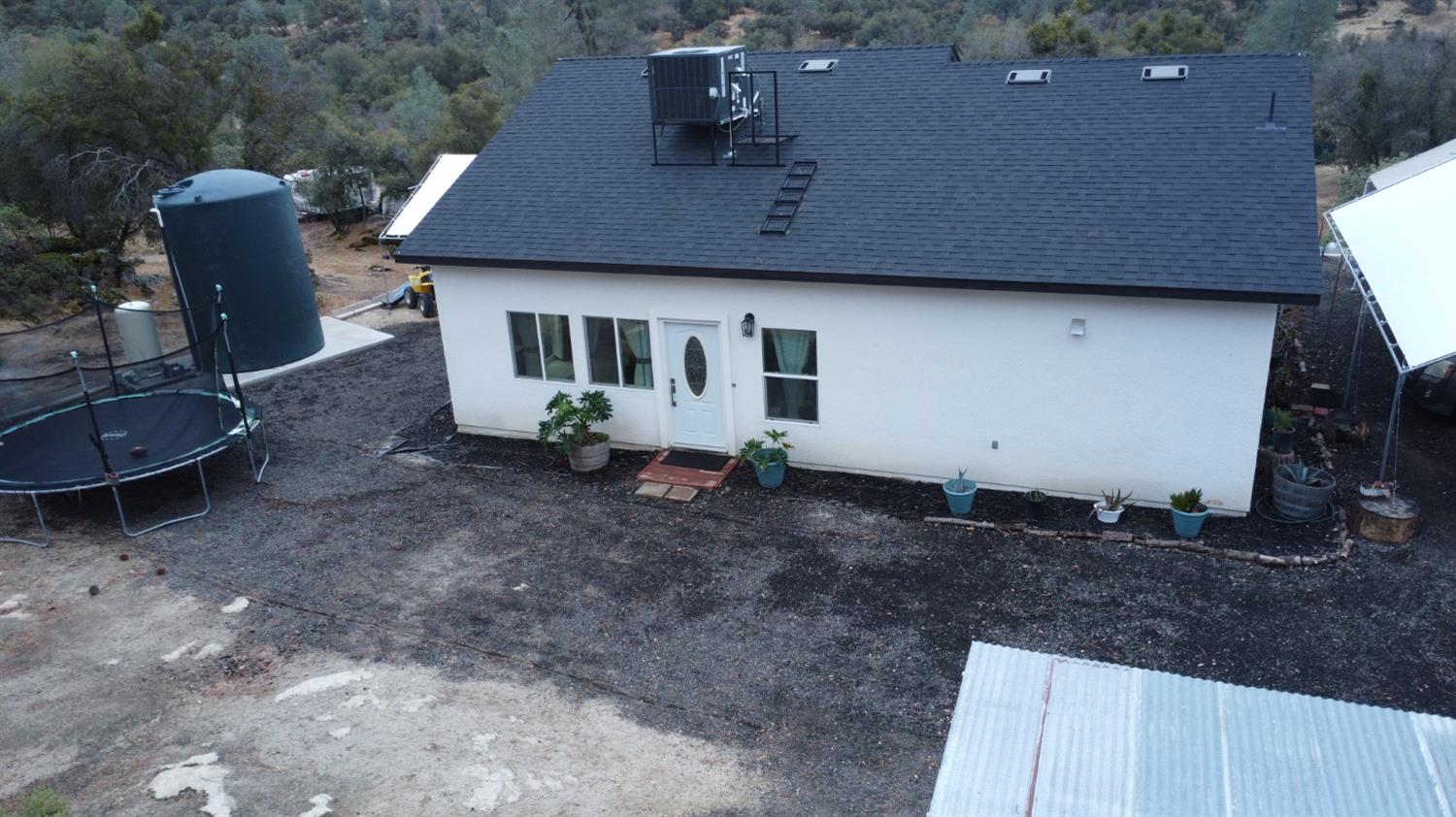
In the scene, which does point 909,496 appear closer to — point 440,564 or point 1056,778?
point 440,564

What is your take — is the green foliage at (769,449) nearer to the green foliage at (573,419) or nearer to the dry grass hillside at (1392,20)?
the green foliage at (573,419)

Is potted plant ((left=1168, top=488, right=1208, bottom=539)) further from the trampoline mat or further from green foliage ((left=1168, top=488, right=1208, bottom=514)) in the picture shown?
the trampoline mat

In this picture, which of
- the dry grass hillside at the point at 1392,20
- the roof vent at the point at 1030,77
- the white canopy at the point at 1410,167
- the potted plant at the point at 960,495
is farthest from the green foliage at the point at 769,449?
the dry grass hillside at the point at 1392,20

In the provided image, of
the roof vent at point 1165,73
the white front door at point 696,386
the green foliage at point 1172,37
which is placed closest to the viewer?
the roof vent at point 1165,73

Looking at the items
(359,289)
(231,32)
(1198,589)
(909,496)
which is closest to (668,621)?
(909,496)

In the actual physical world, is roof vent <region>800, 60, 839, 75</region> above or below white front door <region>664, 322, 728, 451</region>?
above

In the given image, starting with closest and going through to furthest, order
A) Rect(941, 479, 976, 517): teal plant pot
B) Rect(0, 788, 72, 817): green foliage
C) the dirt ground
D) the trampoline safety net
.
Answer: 1. Rect(0, 788, 72, 817): green foliage
2. the dirt ground
3. Rect(941, 479, 976, 517): teal plant pot
4. the trampoline safety net

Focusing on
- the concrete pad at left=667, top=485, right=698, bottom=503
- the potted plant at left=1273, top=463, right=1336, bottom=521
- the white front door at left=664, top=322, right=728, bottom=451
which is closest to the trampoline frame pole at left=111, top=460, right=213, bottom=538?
the concrete pad at left=667, top=485, right=698, bottom=503
